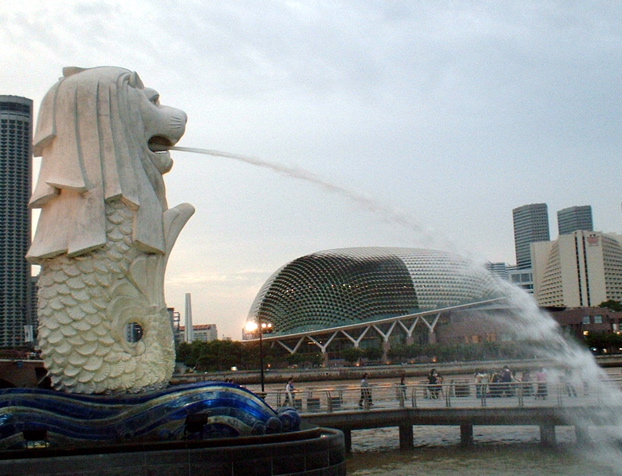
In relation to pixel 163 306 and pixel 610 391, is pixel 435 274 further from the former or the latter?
pixel 163 306

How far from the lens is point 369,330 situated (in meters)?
77.4

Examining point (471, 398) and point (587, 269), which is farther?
point (587, 269)

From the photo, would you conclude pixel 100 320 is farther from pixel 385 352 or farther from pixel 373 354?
pixel 385 352

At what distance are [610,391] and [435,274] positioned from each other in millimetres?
67280

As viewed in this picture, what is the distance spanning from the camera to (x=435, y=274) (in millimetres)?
82562

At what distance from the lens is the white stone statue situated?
9812mm

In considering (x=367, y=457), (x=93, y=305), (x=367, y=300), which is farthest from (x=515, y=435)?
(x=367, y=300)

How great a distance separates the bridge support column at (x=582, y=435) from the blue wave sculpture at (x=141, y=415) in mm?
8910

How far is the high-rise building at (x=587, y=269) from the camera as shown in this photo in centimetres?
10594

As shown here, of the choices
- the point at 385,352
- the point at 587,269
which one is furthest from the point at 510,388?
the point at 587,269

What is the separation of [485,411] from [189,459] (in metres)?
9.52

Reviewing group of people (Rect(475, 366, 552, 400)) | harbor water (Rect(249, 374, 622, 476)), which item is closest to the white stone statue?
harbor water (Rect(249, 374, 622, 476))

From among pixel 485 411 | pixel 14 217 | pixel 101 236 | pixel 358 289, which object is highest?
pixel 14 217

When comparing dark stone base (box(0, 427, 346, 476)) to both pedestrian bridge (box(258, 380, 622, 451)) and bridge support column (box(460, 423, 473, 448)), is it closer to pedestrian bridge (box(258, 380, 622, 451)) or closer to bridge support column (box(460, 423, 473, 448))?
pedestrian bridge (box(258, 380, 622, 451))
